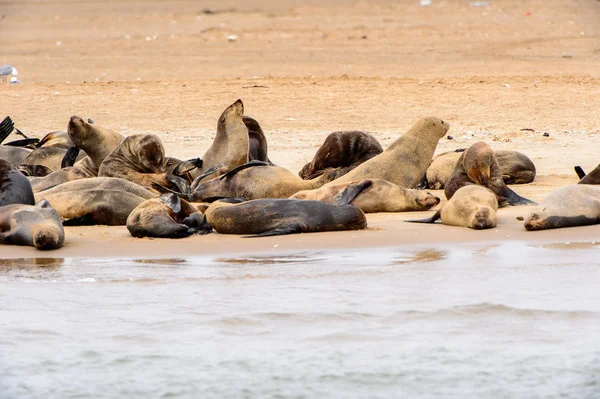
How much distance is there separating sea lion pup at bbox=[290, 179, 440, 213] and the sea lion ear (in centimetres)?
100

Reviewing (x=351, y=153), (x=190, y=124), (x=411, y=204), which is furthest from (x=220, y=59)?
(x=411, y=204)

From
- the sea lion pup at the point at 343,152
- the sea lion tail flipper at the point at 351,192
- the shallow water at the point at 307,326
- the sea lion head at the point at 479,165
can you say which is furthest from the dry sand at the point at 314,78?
the sea lion pup at the point at 343,152

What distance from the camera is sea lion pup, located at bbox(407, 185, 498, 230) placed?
7191 millimetres

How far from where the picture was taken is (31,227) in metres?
6.83

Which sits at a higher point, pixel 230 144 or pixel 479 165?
pixel 230 144

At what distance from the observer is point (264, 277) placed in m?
5.88

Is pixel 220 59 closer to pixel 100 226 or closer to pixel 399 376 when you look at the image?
pixel 100 226

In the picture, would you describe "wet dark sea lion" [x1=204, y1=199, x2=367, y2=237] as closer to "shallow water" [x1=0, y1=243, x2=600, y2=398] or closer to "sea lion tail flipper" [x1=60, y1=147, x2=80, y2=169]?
"shallow water" [x1=0, y1=243, x2=600, y2=398]

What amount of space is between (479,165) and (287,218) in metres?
1.88

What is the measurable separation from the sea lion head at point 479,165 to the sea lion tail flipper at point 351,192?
0.84m

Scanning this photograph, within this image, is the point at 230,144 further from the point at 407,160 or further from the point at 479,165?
the point at 479,165

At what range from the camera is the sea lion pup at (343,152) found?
9.41m

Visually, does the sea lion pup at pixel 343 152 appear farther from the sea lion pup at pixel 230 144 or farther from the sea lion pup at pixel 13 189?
the sea lion pup at pixel 13 189

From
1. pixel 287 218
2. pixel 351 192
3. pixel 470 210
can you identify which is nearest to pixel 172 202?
pixel 287 218
